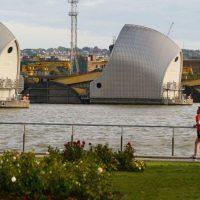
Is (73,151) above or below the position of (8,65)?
below

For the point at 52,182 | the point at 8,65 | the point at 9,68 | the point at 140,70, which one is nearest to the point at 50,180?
the point at 52,182

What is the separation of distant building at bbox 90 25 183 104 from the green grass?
110043 millimetres

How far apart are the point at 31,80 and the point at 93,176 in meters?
148

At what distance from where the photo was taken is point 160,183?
11.7m

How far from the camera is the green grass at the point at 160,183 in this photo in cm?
1045

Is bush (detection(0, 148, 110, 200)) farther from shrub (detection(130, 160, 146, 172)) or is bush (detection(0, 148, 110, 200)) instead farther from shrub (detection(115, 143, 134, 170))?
shrub (detection(115, 143, 134, 170))

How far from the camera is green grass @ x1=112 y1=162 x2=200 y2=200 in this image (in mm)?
10451

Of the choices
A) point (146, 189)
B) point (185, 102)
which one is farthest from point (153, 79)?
point (146, 189)

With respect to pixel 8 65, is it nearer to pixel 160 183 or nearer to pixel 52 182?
pixel 160 183

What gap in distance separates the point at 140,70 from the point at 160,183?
118 metres

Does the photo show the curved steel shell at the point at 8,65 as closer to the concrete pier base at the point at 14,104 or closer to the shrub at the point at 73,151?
the concrete pier base at the point at 14,104

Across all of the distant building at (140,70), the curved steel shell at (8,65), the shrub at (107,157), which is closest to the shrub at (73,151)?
the shrub at (107,157)

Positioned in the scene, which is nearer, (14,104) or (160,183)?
(160,183)

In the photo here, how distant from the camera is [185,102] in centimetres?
13262
